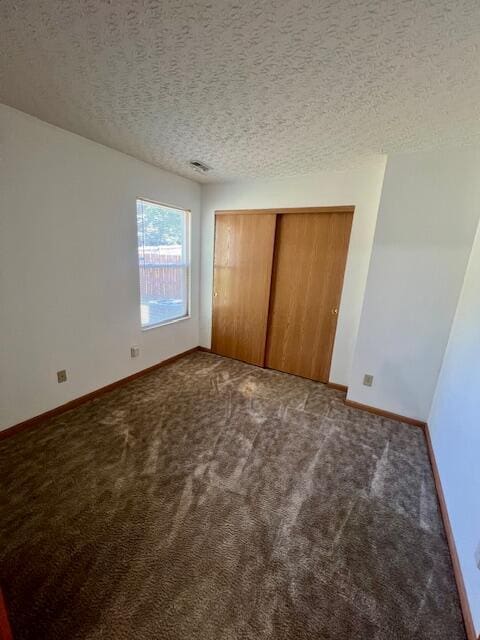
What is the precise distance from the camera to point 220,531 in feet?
4.71

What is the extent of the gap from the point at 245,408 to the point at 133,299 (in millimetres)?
1686

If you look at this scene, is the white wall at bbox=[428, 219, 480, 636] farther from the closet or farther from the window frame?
the window frame

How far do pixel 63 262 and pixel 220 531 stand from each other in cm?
229

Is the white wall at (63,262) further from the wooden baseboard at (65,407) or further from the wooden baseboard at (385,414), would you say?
the wooden baseboard at (385,414)

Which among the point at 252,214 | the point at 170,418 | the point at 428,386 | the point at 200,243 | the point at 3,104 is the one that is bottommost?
the point at 170,418

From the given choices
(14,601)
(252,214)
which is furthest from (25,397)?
(252,214)

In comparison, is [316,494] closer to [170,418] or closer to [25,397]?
[170,418]

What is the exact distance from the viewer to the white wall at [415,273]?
2.14 meters

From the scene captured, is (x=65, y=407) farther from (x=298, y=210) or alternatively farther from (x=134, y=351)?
(x=298, y=210)

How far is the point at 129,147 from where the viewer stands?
238 cm

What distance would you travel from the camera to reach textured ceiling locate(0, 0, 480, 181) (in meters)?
0.99

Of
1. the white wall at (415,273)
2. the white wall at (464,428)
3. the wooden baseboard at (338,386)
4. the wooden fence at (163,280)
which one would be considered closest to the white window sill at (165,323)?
the wooden fence at (163,280)

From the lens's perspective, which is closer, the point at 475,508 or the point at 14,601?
the point at 14,601

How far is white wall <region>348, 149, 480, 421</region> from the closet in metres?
0.49
